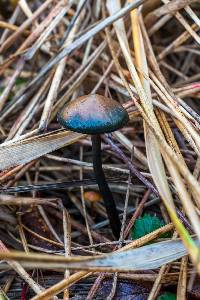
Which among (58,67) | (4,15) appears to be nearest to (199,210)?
(58,67)

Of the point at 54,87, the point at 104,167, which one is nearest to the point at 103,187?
the point at 104,167

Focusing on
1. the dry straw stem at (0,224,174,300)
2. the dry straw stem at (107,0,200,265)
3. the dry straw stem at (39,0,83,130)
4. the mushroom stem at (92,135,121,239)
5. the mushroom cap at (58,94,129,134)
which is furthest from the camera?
the dry straw stem at (39,0,83,130)

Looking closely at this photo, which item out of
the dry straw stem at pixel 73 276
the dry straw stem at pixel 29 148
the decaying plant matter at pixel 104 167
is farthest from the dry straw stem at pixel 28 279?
the dry straw stem at pixel 29 148

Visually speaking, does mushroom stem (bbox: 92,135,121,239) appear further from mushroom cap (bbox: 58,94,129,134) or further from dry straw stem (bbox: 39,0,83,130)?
dry straw stem (bbox: 39,0,83,130)

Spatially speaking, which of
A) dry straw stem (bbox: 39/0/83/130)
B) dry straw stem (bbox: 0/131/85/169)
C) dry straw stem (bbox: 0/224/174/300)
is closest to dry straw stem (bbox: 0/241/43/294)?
dry straw stem (bbox: 0/224/174/300)

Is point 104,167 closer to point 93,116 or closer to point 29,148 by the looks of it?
point 29,148

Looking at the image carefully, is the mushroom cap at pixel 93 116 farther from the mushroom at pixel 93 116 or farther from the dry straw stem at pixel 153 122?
the dry straw stem at pixel 153 122

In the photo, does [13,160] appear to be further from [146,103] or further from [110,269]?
[110,269]

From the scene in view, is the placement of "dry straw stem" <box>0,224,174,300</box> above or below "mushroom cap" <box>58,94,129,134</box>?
below
